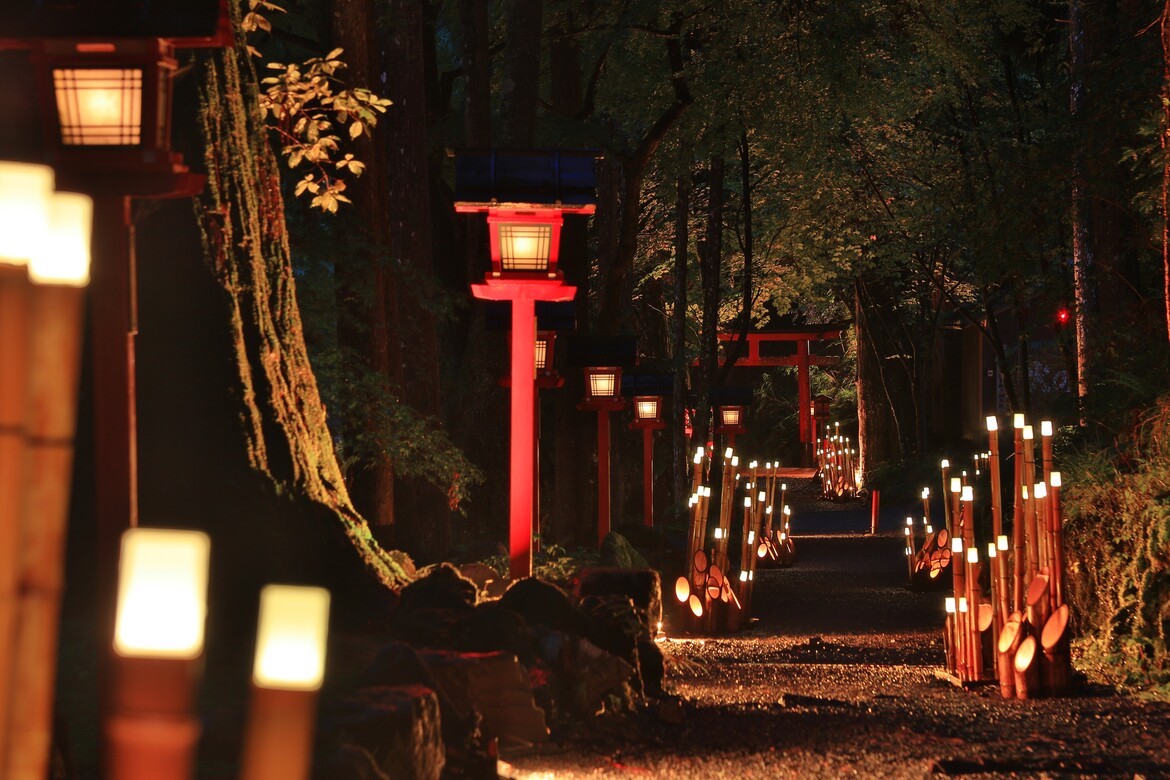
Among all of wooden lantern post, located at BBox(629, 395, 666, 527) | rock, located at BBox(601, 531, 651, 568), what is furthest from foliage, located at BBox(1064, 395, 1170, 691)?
wooden lantern post, located at BBox(629, 395, 666, 527)

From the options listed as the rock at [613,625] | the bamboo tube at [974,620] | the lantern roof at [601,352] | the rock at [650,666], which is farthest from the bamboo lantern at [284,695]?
the lantern roof at [601,352]

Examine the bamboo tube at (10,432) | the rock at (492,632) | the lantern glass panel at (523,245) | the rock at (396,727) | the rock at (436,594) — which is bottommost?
the rock at (396,727)

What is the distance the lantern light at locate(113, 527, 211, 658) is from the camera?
6.56 feet

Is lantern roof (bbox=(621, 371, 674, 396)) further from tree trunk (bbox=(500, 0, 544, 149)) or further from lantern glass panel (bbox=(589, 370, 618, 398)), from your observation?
tree trunk (bbox=(500, 0, 544, 149))

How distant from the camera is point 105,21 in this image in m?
5.12

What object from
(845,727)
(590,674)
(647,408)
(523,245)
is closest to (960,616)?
(845,727)

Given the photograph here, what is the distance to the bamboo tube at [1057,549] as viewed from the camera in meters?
8.41

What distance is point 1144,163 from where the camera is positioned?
10922mm

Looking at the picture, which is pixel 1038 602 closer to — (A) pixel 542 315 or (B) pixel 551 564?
(B) pixel 551 564

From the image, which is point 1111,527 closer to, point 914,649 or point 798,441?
point 914,649

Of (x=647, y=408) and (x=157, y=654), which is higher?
(x=647, y=408)

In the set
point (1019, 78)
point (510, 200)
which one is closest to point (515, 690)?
point (510, 200)

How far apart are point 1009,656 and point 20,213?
7631mm

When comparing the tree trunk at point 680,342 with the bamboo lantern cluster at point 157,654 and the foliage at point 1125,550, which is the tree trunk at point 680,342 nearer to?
the foliage at point 1125,550
